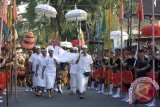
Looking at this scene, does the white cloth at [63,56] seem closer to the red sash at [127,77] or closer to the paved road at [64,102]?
the paved road at [64,102]

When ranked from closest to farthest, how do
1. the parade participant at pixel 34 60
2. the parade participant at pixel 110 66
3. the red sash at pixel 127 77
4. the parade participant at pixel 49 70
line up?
the red sash at pixel 127 77
the parade participant at pixel 49 70
the parade participant at pixel 34 60
the parade participant at pixel 110 66

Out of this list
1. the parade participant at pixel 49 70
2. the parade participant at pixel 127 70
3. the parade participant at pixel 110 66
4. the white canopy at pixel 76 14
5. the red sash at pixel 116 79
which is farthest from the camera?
the white canopy at pixel 76 14

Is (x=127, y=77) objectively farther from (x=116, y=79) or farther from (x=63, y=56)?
(x=63, y=56)

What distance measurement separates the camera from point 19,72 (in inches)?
867

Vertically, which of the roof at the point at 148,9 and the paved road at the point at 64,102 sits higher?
the roof at the point at 148,9

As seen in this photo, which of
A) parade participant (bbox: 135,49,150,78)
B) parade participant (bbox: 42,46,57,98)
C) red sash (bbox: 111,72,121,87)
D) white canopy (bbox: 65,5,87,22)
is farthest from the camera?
white canopy (bbox: 65,5,87,22)

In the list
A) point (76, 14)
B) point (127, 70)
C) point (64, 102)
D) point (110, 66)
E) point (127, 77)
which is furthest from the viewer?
point (76, 14)

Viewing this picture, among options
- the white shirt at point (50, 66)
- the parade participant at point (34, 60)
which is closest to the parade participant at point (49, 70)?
the white shirt at point (50, 66)

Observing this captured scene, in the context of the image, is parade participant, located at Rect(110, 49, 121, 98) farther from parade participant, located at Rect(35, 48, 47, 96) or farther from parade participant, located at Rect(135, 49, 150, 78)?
parade participant, located at Rect(35, 48, 47, 96)

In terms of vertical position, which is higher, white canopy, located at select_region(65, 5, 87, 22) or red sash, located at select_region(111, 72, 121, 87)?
white canopy, located at select_region(65, 5, 87, 22)

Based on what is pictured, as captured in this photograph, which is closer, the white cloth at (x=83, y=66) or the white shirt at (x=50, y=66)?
the white cloth at (x=83, y=66)

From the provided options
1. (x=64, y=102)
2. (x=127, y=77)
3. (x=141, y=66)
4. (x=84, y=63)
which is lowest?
(x=64, y=102)

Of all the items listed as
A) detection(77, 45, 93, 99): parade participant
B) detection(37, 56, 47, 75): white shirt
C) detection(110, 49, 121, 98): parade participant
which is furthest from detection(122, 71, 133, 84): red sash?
detection(37, 56, 47, 75): white shirt

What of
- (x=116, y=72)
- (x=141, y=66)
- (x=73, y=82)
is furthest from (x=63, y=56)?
(x=141, y=66)
